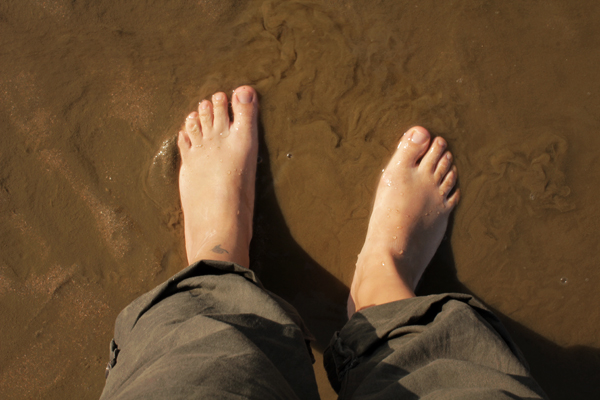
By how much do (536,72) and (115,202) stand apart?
6.89ft

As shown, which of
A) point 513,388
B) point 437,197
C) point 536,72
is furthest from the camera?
point 437,197

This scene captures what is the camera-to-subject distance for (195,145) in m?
1.94

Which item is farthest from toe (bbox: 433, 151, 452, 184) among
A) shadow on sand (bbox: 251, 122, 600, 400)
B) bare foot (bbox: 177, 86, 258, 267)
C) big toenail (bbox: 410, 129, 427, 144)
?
bare foot (bbox: 177, 86, 258, 267)

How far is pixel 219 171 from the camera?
6.38 ft

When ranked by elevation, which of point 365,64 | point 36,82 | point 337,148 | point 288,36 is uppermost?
point 36,82

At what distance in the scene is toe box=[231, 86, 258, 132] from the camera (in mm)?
1847

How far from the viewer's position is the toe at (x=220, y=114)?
74.9 inches

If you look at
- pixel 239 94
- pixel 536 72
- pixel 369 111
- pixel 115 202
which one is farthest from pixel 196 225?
pixel 536 72

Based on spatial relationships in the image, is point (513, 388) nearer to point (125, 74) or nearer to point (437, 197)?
point (437, 197)

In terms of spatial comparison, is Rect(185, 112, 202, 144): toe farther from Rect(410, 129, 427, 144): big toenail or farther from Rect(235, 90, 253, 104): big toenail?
Rect(410, 129, 427, 144): big toenail

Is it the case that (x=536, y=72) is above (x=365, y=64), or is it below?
below

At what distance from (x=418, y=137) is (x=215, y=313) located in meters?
1.27

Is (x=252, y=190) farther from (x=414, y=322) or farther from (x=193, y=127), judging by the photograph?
(x=414, y=322)

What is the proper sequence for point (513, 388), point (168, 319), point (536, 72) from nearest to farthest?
point (513, 388) < point (168, 319) < point (536, 72)
